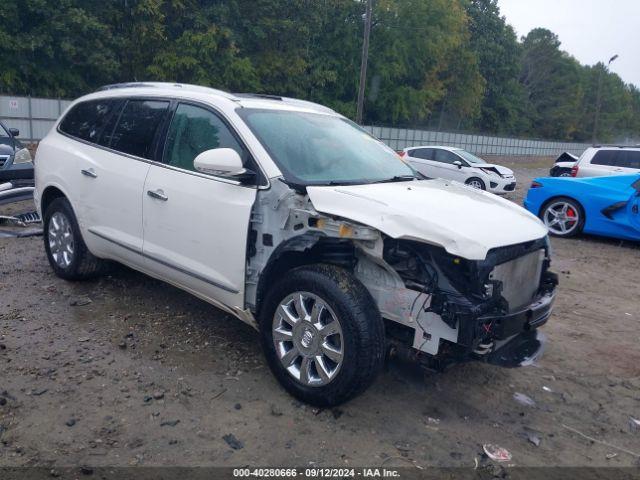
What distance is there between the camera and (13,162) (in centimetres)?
1028

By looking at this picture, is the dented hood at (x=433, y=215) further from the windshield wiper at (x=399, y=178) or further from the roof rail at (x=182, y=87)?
the roof rail at (x=182, y=87)

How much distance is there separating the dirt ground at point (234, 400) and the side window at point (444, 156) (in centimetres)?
1437

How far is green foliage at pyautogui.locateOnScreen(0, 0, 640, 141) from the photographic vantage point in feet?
90.9

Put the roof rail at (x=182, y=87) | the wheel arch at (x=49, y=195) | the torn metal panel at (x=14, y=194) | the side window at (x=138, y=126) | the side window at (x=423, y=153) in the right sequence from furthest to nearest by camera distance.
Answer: the side window at (x=423, y=153) < the torn metal panel at (x=14, y=194) < the wheel arch at (x=49, y=195) < the side window at (x=138, y=126) < the roof rail at (x=182, y=87)

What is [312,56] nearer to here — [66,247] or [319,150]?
[66,247]

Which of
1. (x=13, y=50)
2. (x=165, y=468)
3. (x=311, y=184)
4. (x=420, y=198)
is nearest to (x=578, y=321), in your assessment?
(x=420, y=198)

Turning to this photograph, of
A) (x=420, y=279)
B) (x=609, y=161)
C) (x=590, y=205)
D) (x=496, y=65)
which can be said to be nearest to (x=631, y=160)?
(x=609, y=161)

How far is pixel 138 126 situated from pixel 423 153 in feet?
52.0

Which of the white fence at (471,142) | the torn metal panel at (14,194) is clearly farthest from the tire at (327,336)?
the white fence at (471,142)

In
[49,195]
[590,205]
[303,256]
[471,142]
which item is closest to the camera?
[303,256]

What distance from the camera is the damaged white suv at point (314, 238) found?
3355 millimetres

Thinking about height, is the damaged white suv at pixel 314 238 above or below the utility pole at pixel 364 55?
below

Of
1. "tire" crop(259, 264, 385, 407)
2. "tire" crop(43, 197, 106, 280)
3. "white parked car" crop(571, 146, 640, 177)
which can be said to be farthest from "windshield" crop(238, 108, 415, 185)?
"white parked car" crop(571, 146, 640, 177)

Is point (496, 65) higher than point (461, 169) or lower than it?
higher
